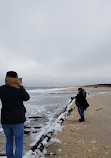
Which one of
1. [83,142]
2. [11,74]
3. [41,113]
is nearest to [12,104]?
[11,74]

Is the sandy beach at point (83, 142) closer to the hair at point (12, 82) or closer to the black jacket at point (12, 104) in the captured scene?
the black jacket at point (12, 104)

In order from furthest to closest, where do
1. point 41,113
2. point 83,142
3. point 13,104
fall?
point 41,113 → point 83,142 → point 13,104

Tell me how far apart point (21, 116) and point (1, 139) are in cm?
412

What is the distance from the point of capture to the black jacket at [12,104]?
3.95 meters

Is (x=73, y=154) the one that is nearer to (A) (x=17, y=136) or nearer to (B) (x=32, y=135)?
(A) (x=17, y=136)

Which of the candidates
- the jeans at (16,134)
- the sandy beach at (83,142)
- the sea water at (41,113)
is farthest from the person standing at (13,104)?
the sea water at (41,113)

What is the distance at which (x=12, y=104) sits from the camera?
398cm

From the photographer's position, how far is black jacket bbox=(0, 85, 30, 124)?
395 centimetres

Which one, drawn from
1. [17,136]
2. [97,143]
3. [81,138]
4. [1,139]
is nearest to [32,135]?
[1,139]

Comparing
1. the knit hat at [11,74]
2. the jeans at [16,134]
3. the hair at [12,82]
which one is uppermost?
the knit hat at [11,74]

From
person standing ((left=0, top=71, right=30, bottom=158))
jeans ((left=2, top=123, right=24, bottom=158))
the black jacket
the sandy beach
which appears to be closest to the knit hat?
person standing ((left=0, top=71, right=30, bottom=158))

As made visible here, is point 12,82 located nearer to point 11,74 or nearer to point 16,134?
point 11,74

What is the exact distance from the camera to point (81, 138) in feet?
22.6

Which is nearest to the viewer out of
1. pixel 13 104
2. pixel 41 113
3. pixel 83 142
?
pixel 13 104
